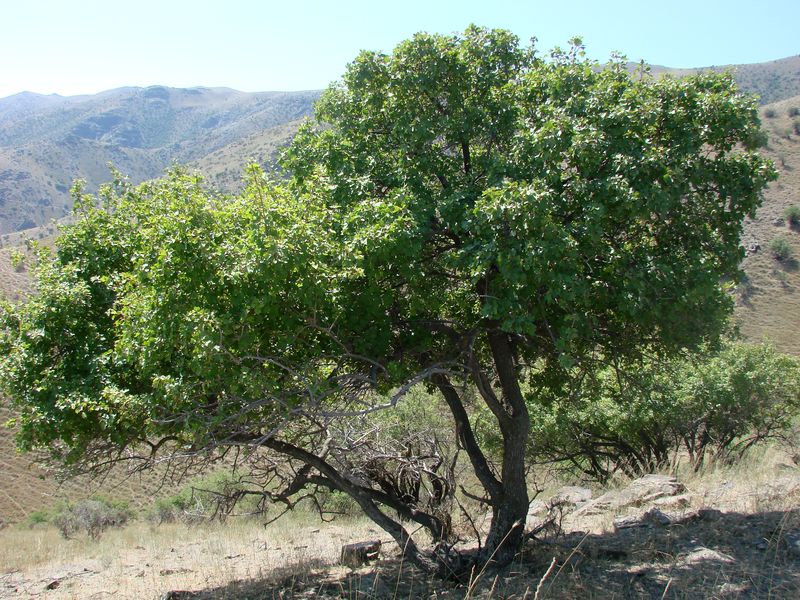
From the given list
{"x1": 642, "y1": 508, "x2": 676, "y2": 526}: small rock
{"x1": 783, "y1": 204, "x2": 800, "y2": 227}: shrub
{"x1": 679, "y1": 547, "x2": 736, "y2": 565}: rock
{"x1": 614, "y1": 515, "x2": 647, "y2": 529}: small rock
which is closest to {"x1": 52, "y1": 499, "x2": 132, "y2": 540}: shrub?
{"x1": 614, "y1": 515, "x2": 647, "y2": 529}: small rock

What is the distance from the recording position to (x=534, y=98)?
26.5ft

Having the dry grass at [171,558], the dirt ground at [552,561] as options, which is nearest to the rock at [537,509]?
the dirt ground at [552,561]

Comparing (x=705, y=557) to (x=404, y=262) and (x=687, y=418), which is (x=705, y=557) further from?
(x=687, y=418)

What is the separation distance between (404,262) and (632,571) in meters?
4.59

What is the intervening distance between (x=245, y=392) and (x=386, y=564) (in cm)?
489

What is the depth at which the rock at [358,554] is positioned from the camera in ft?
32.2

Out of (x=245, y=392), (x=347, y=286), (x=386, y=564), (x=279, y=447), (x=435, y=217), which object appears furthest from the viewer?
(x=386, y=564)

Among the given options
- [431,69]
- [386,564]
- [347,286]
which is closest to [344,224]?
[347,286]

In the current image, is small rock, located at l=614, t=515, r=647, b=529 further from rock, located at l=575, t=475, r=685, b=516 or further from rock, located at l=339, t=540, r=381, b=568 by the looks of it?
rock, located at l=339, t=540, r=381, b=568

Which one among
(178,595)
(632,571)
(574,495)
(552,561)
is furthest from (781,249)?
(552,561)

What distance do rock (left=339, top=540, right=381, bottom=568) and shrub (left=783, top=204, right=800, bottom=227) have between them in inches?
2367

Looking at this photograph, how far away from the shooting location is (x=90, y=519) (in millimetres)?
20625

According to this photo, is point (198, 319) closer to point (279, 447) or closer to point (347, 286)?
point (347, 286)

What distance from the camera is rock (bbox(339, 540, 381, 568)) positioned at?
386 inches
